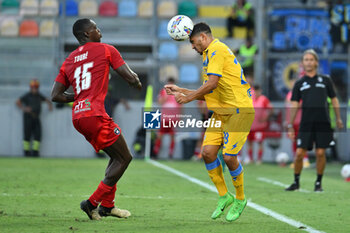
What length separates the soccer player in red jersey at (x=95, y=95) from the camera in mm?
7250

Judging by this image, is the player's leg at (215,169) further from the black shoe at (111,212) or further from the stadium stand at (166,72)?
the stadium stand at (166,72)

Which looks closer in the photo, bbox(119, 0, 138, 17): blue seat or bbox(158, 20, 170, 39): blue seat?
bbox(158, 20, 170, 39): blue seat

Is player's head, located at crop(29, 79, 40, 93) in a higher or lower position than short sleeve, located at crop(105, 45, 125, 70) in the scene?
lower

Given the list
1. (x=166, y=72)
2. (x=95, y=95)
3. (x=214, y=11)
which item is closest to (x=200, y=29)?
(x=95, y=95)

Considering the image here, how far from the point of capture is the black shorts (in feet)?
37.4

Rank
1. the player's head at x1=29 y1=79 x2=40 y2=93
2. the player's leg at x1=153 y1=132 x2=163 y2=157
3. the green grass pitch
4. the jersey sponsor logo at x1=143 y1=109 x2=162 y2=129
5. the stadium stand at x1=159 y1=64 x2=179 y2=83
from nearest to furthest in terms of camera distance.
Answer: the green grass pitch → the jersey sponsor logo at x1=143 y1=109 x2=162 y2=129 → the player's leg at x1=153 y1=132 x2=163 y2=157 → the player's head at x1=29 y1=79 x2=40 y2=93 → the stadium stand at x1=159 y1=64 x2=179 y2=83

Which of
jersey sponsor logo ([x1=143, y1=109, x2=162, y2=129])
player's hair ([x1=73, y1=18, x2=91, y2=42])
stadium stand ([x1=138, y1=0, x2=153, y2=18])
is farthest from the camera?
stadium stand ([x1=138, y1=0, x2=153, y2=18])

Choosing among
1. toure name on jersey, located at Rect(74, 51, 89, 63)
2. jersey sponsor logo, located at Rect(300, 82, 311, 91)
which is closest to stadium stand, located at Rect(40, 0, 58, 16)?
jersey sponsor logo, located at Rect(300, 82, 311, 91)

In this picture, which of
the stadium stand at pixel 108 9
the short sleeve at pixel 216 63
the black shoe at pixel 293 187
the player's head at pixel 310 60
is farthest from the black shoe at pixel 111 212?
the stadium stand at pixel 108 9

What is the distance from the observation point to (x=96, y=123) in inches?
285

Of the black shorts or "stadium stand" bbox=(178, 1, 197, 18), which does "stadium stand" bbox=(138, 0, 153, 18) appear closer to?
"stadium stand" bbox=(178, 1, 197, 18)

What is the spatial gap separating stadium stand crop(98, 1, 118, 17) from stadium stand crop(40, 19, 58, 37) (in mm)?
1565

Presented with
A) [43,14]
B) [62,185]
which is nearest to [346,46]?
[43,14]

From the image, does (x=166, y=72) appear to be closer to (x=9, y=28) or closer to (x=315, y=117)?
(x=9, y=28)
